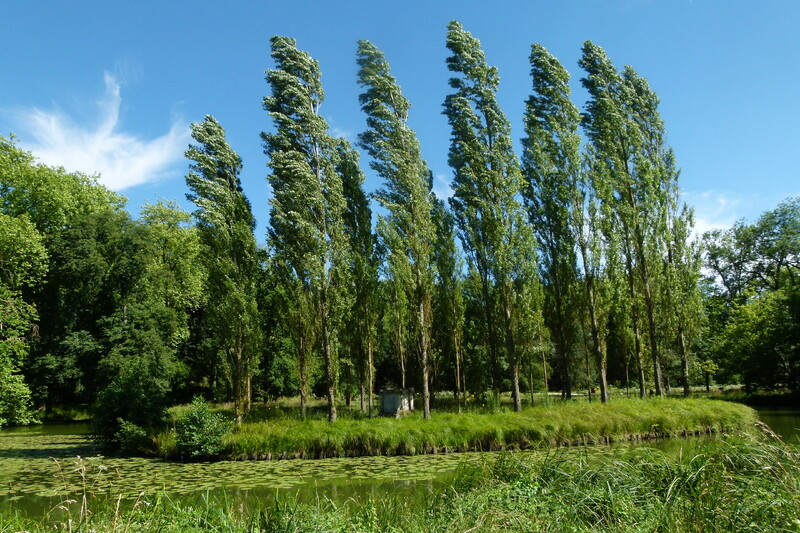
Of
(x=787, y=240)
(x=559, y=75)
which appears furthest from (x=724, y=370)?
(x=559, y=75)

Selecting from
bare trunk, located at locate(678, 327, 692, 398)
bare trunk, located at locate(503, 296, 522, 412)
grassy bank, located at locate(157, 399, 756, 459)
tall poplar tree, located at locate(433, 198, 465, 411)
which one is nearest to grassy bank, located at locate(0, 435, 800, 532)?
grassy bank, located at locate(157, 399, 756, 459)

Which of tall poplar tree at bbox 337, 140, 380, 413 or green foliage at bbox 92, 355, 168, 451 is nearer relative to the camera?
green foliage at bbox 92, 355, 168, 451

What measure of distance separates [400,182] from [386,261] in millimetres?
4999

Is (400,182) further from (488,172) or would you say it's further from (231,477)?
(231,477)

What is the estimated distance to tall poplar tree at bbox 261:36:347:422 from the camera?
17.4 metres

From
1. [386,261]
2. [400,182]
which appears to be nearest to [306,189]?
[400,182]

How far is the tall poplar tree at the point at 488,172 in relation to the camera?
19.2 meters

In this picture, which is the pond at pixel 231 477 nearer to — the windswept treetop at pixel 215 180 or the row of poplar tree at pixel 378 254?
the row of poplar tree at pixel 378 254

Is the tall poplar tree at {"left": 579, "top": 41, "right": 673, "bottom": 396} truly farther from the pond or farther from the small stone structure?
the small stone structure

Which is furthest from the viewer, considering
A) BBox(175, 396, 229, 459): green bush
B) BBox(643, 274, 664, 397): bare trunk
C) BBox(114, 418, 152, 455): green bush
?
BBox(643, 274, 664, 397): bare trunk

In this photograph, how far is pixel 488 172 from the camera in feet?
64.2

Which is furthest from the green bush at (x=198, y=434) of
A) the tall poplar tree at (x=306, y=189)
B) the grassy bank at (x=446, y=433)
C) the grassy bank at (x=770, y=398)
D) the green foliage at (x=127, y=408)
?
the grassy bank at (x=770, y=398)

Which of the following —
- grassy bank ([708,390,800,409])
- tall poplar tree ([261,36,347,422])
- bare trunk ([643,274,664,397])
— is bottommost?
grassy bank ([708,390,800,409])

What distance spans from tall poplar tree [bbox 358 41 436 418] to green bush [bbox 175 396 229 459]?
22.8ft
